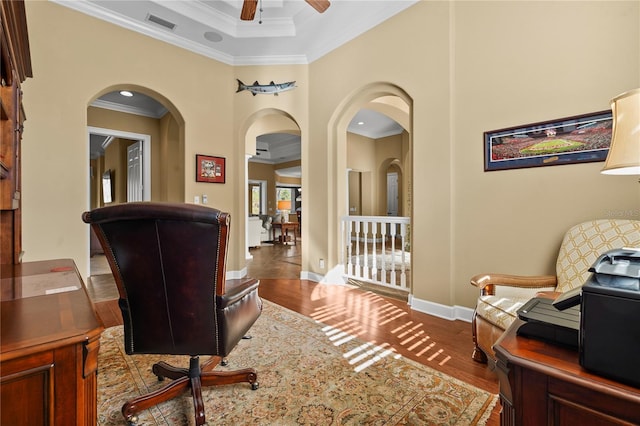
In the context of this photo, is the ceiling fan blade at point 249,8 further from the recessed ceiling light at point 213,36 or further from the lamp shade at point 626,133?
the lamp shade at point 626,133

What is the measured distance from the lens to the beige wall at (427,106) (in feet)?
7.06

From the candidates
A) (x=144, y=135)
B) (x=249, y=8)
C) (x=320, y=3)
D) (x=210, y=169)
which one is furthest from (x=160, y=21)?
(x=144, y=135)

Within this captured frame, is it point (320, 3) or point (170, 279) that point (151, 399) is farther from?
point (320, 3)

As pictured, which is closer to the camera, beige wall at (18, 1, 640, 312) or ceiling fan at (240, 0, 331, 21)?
beige wall at (18, 1, 640, 312)

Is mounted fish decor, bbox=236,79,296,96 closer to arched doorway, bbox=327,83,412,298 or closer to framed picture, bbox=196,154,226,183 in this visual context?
arched doorway, bbox=327,83,412,298

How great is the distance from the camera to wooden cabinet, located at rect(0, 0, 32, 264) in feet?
5.12

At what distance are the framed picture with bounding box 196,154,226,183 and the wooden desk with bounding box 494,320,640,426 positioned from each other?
413cm

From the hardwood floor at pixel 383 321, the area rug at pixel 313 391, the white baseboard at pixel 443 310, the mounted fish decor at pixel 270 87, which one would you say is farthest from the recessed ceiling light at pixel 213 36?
the white baseboard at pixel 443 310

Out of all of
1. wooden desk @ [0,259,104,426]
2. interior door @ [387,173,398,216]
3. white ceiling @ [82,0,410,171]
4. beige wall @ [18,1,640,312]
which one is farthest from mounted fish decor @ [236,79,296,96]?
interior door @ [387,173,398,216]

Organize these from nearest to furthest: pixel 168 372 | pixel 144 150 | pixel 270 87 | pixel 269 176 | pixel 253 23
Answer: pixel 168 372 < pixel 253 23 < pixel 270 87 < pixel 144 150 < pixel 269 176

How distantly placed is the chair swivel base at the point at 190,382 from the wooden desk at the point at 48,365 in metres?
0.74

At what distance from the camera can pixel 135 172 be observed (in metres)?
5.77

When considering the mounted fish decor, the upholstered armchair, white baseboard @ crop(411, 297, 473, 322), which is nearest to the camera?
the upholstered armchair

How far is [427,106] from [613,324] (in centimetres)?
276
